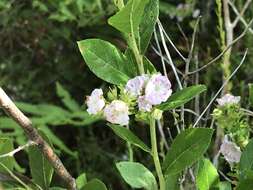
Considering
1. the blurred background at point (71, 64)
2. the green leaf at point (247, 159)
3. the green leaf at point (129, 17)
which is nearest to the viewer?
the green leaf at point (129, 17)

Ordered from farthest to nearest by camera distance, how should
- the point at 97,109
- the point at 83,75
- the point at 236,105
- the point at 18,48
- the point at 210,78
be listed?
the point at 18,48, the point at 83,75, the point at 210,78, the point at 236,105, the point at 97,109

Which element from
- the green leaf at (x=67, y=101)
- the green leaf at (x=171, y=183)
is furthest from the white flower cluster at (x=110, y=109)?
the green leaf at (x=67, y=101)

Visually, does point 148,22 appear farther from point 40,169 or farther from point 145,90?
point 40,169

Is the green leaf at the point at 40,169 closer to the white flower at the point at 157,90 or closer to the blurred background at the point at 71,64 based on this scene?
the white flower at the point at 157,90

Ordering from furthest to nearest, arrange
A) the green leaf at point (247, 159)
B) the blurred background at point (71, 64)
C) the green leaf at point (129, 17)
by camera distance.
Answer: the blurred background at point (71, 64) → the green leaf at point (247, 159) → the green leaf at point (129, 17)

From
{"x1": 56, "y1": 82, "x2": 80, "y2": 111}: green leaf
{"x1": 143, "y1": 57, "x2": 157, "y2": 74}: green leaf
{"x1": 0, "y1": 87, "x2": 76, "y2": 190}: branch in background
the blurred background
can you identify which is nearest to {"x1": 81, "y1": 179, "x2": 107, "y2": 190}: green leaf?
{"x1": 0, "y1": 87, "x2": 76, "y2": 190}: branch in background

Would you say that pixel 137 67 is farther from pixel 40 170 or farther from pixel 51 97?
pixel 51 97

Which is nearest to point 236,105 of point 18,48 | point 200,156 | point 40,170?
point 200,156
